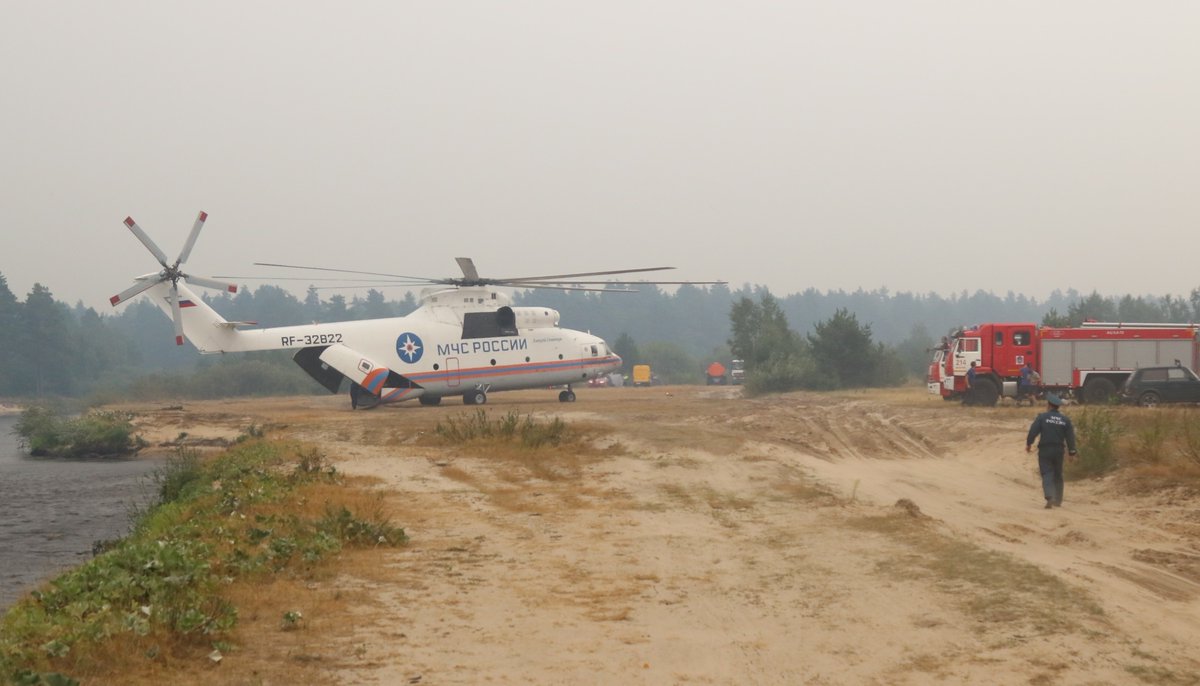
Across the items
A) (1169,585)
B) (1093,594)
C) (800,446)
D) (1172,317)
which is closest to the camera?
(1093,594)

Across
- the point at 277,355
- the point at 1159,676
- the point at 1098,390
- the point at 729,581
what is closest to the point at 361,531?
the point at 729,581

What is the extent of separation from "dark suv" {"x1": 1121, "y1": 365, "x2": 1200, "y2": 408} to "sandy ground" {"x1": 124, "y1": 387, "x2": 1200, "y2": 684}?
33.8ft

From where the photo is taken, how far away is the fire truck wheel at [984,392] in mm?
33906

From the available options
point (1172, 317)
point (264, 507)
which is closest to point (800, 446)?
point (264, 507)

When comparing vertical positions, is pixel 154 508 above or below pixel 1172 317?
below

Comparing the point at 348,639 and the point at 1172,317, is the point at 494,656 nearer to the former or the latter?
the point at 348,639

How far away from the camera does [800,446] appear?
23906 millimetres

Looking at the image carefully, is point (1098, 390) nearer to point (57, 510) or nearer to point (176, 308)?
point (57, 510)

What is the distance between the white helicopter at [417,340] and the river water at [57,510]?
17.2 ft

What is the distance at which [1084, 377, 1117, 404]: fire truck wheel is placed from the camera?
33125mm

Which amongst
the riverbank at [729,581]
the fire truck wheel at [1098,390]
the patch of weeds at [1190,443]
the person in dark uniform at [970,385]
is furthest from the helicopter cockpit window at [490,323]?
the patch of weeds at [1190,443]

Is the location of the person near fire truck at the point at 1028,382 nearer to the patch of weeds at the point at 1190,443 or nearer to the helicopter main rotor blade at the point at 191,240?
the patch of weeds at the point at 1190,443

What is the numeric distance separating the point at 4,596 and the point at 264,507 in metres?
3.31

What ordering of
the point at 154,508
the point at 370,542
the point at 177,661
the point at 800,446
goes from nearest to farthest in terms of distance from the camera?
1. the point at 177,661
2. the point at 370,542
3. the point at 154,508
4. the point at 800,446
